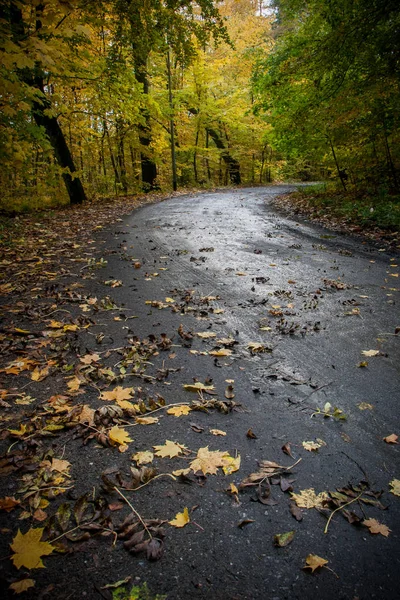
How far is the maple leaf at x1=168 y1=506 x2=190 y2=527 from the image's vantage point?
1.64 m

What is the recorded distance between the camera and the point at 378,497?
182 cm

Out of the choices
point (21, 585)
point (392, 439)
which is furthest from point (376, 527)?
point (21, 585)

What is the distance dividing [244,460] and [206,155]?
87.6 feet

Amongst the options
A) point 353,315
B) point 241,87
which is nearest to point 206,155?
point 241,87

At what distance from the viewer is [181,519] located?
5.47 feet

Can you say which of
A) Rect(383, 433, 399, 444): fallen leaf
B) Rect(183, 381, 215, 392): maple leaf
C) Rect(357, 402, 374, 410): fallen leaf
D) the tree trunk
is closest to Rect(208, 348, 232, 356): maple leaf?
Rect(183, 381, 215, 392): maple leaf

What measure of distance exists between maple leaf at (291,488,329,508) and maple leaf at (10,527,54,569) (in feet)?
4.04

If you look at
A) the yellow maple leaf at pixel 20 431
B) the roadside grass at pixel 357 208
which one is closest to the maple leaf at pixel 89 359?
the yellow maple leaf at pixel 20 431

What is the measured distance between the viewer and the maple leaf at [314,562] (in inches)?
59.1

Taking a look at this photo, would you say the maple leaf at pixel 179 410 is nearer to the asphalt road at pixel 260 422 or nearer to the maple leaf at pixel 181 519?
the asphalt road at pixel 260 422

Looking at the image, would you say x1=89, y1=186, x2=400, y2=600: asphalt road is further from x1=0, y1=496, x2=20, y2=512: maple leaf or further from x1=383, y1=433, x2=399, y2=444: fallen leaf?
x1=0, y1=496, x2=20, y2=512: maple leaf

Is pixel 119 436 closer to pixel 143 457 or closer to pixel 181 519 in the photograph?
pixel 143 457

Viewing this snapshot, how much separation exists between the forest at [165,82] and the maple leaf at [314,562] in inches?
148

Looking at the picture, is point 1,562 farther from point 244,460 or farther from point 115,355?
point 115,355
